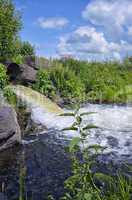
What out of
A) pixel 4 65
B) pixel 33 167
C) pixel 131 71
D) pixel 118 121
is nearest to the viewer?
pixel 33 167

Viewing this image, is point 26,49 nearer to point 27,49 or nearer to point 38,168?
point 27,49

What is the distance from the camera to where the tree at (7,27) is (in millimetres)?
20422

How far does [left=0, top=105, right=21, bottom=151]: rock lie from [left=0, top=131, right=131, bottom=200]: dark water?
248 millimetres

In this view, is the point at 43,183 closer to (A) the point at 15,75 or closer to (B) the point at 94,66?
(A) the point at 15,75

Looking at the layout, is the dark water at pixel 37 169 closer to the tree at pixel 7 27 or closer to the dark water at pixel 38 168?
the dark water at pixel 38 168

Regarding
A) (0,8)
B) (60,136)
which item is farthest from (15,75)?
(60,136)

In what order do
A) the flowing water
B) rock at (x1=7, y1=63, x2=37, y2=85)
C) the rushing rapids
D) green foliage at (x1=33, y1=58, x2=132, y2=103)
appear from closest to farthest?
the flowing water, the rushing rapids, rock at (x1=7, y1=63, x2=37, y2=85), green foliage at (x1=33, y1=58, x2=132, y2=103)

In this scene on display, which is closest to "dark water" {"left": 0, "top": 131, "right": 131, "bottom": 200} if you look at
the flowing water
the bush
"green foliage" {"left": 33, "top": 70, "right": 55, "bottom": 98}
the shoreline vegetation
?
the flowing water

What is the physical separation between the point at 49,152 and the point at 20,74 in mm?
9131

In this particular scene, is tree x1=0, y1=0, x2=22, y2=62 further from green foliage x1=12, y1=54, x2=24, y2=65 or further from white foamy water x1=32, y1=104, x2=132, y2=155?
white foamy water x1=32, y1=104, x2=132, y2=155

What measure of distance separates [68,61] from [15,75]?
6908 mm

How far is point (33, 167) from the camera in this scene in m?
9.41

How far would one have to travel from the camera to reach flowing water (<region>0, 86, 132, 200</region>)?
809 cm

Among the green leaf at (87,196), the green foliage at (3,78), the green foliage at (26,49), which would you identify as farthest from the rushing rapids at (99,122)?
the green leaf at (87,196)
